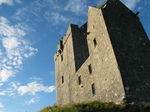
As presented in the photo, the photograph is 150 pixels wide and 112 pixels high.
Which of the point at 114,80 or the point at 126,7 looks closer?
the point at 114,80

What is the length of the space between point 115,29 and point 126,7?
352 centimetres

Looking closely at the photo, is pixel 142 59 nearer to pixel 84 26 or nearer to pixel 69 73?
pixel 69 73

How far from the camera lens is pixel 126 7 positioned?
15891 millimetres

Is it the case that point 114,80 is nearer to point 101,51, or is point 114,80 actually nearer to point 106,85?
point 106,85

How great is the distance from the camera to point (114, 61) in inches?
474

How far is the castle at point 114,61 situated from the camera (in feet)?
36.7

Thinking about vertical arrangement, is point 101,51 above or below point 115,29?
below

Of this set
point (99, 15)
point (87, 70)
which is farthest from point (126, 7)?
point (87, 70)

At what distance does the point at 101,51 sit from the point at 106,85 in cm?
282

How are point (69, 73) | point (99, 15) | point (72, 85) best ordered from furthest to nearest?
point (69, 73), point (72, 85), point (99, 15)

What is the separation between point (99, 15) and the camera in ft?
49.8

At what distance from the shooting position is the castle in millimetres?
11195

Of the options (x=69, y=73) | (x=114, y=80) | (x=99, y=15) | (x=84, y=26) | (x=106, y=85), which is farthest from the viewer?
(x=84, y=26)

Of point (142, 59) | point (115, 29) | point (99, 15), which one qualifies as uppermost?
point (99, 15)
